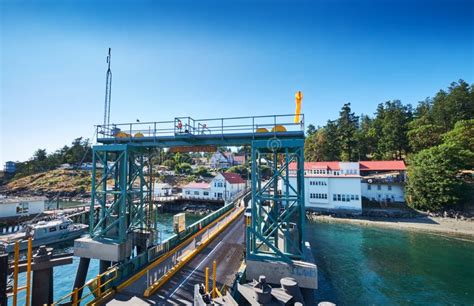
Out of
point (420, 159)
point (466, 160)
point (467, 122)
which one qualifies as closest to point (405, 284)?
point (420, 159)

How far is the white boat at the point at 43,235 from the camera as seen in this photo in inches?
961

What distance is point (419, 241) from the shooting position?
28.9 m

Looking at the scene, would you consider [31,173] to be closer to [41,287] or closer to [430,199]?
[41,287]

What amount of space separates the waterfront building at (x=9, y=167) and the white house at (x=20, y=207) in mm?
89147

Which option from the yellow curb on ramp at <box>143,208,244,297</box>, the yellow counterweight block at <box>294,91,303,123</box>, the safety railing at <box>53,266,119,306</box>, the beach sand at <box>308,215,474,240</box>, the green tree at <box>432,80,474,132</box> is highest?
the green tree at <box>432,80,474,132</box>

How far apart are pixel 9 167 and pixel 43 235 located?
105885 mm

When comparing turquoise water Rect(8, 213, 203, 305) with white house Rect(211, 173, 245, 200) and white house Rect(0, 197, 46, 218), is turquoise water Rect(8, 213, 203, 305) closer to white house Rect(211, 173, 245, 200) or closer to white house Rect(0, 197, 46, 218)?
white house Rect(0, 197, 46, 218)

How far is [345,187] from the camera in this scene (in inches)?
1703

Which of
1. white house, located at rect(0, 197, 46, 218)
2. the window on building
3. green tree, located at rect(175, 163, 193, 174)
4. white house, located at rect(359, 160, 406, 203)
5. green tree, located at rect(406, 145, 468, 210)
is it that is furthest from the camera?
green tree, located at rect(175, 163, 193, 174)

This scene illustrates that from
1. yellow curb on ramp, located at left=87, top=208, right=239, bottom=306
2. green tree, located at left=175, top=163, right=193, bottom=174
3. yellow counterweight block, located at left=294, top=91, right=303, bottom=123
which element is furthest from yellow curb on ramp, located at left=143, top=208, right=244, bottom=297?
green tree, located at left=175, top=163, right=193, bottom=174

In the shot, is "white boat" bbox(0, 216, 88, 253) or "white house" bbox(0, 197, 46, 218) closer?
"white boat" bbox(0, 216, 88, 253)

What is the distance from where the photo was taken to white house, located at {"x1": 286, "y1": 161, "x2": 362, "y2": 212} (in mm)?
42750

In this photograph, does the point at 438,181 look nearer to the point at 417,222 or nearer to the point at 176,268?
the point at 417,222

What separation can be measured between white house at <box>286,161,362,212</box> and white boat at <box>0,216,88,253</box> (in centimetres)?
3635
